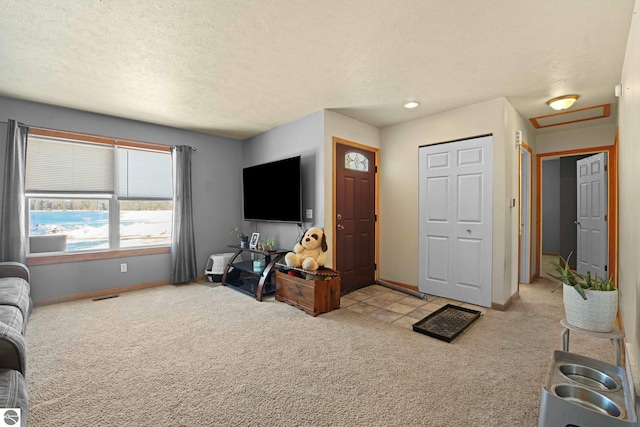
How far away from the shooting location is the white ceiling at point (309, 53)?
6.20ft

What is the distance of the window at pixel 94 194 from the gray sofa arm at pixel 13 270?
0.62m

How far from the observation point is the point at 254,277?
478 centimetres

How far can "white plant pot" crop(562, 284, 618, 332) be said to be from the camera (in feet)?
4.73

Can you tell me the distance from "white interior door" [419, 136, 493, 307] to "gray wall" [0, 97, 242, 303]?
10.5 feet

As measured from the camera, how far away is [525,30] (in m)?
2.07

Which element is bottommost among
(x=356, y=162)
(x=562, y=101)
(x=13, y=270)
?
(x=13, y=270)

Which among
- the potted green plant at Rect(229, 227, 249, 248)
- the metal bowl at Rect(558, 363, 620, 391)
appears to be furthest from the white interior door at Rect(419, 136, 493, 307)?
the potted green plant at Rect(229, 227, 249, 248)

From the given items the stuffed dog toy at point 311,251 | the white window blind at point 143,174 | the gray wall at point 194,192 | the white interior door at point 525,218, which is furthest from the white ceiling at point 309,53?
the stuffed dog toy at point 311,251

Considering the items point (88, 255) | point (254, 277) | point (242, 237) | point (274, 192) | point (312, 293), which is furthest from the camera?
point (254, 277)

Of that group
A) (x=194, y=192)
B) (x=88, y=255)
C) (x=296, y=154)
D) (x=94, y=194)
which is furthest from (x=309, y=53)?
(x=88, y=255)

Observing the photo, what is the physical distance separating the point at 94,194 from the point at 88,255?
2.64ft

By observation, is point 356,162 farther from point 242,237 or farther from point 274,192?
point 242,237

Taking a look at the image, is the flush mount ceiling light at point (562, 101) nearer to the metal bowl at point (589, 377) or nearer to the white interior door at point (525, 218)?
the white interior door at point (525, 218)

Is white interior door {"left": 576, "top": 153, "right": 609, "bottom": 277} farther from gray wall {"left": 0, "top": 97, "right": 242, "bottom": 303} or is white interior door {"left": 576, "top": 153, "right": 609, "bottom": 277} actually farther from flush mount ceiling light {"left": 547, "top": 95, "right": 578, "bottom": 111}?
gray wall {"left": 0, "top": 97, "right": 242, "bottom": 303}
